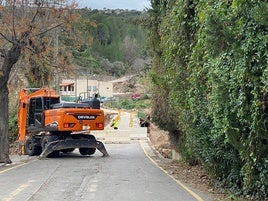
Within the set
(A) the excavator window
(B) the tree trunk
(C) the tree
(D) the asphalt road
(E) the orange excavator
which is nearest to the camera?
(D) the asphalt road

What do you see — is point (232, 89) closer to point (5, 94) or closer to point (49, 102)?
point (5, 94)

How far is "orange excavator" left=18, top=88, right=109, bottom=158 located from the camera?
23.6 metres

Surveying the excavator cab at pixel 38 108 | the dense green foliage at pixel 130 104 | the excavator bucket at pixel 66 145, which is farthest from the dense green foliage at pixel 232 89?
the dense green foliage at pixel 130 104

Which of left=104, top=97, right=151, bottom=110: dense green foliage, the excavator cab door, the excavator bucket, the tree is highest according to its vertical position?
the tree

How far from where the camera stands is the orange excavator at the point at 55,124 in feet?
77.4

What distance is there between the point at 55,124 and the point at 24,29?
5.87 m

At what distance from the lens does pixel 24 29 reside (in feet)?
63.9

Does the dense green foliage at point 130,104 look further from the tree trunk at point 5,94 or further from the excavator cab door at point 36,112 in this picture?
the tree trunk at point 5,94

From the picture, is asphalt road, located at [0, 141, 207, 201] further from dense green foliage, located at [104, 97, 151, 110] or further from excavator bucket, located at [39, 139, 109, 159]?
dense green foliage, located at [104, 97, 151, 110]

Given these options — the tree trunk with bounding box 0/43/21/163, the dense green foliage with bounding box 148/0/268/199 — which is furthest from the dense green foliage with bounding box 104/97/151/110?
the dense green foliage with bounding box 148/0/268/199

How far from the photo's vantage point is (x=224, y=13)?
918 centimetres

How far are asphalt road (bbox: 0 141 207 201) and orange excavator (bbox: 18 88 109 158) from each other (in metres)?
4.90

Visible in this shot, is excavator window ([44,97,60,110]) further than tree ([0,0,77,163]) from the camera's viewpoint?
Yes

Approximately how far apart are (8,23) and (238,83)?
1338 centimetres
